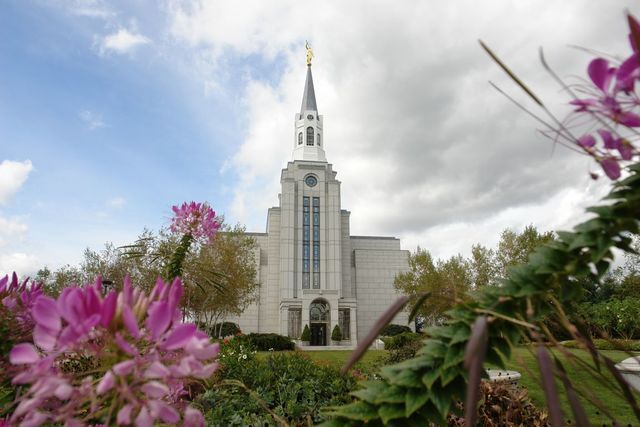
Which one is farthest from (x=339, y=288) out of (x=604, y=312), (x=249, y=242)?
(x=604, y=312)

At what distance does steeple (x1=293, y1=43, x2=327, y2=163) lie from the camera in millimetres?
44375

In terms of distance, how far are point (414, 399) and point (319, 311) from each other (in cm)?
3959

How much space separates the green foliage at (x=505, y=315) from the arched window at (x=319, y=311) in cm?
3885

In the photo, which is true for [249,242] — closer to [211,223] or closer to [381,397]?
[211,223]

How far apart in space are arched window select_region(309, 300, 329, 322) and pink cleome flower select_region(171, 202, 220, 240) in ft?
123

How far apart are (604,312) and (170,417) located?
2373 centimetres

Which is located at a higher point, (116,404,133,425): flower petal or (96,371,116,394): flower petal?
(96,371,116,394): flower petal

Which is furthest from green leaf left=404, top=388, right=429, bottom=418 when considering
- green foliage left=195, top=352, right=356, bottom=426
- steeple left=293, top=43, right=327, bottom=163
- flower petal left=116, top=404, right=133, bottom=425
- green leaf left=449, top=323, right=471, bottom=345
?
steeple left=293, top=43, right=327, bottom=163

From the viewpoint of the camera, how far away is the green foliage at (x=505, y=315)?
73 cm

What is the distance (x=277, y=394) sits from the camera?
5.01 meters

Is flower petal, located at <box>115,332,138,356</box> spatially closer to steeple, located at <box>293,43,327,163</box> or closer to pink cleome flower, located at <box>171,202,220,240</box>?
pink cleome flower, located at <box>171,202,220,240</box>

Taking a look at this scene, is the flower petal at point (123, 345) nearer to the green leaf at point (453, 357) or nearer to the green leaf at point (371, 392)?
the green leaf at point (371, 392)

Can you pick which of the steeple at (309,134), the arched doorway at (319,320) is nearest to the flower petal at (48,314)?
the arched doorway at (319,320)

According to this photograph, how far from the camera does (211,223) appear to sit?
96.3 inches
